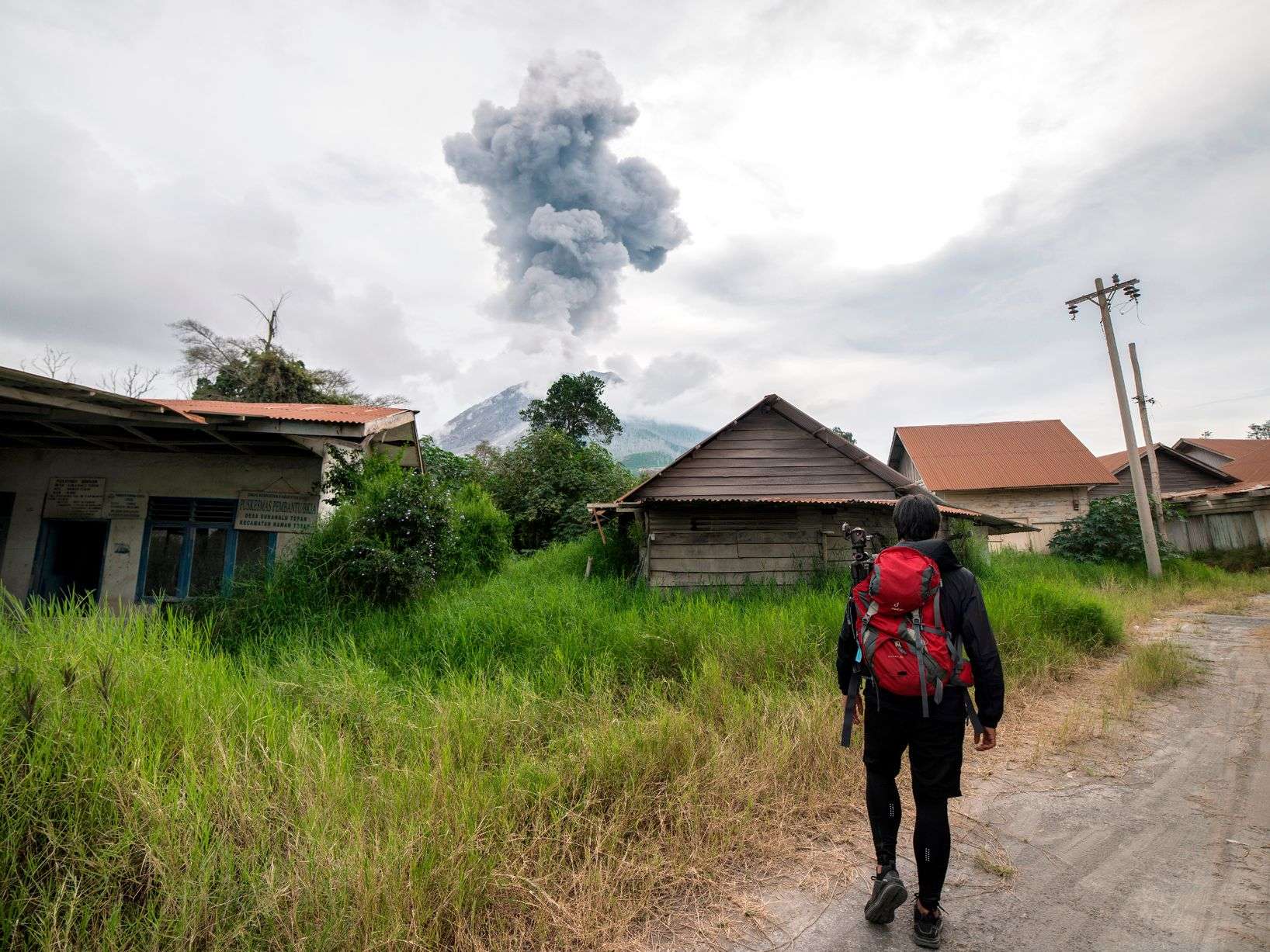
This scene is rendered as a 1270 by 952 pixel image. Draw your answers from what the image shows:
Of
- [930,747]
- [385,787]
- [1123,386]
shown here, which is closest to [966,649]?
[930,747]

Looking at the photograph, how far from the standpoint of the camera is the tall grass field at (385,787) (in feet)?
7.13

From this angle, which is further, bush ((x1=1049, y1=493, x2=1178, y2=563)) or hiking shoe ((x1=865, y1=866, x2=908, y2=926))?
bush ((x1=1049, y1=493, x2=1178, y2=563))

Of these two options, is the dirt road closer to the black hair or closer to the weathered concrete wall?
the black hair

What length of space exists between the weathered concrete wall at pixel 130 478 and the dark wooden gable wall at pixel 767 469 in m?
6.39

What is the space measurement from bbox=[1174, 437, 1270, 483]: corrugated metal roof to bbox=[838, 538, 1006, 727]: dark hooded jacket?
24.3 meters

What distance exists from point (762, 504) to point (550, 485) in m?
11.0

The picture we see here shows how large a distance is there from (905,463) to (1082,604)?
1813 centimetres

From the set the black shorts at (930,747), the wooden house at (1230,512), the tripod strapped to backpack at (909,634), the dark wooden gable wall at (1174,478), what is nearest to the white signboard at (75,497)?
the tripod strapped to backpack at (909,634)

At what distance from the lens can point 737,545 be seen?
10141 millimetres

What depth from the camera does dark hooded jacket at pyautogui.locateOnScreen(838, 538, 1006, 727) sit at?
7.79 feet

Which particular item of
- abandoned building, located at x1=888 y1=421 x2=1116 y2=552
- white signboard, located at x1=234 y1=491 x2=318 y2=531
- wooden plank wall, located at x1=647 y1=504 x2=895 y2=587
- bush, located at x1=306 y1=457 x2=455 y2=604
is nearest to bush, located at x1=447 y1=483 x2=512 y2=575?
bush, located at x1=306 y1=457 x2=455 y2=604

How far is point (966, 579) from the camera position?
2564 mm

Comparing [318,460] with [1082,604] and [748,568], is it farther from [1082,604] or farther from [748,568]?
[1082,604]

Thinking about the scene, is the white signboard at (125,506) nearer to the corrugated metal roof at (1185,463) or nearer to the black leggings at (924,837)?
the black leggings at (924,837)
